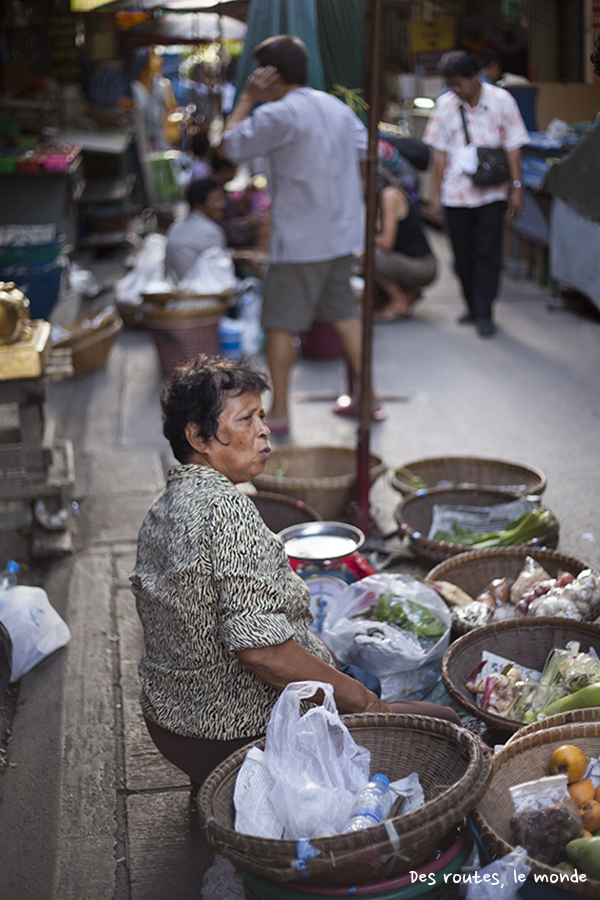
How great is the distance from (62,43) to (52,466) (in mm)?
10402

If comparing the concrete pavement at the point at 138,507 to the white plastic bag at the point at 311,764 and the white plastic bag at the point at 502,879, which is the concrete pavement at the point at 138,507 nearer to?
the white plastic bag at the point at 311,764

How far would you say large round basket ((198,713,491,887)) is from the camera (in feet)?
→ 5.13

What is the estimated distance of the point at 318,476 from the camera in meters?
4.29

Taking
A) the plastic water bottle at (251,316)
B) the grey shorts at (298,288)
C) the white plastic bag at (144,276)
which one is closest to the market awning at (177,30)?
the white plastic bag at (144,276)

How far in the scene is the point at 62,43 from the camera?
12.4 m

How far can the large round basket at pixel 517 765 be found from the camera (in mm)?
1843

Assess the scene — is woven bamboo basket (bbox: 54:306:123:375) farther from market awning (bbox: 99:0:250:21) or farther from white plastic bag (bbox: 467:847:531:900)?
white plastic bag (bbox: 467:847:531:900)

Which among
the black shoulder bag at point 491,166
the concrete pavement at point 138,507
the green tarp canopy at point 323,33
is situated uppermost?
the green tarp canopy at point 323,33

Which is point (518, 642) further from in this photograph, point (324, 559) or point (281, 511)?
point (281, 511)

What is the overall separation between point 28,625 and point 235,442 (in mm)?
1352

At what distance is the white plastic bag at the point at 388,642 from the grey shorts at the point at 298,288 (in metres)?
2.35

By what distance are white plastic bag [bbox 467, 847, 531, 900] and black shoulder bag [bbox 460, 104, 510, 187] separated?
19.0 feet

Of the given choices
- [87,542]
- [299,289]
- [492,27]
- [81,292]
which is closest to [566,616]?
[87,542]

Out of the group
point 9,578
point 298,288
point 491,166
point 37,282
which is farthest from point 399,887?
point 491,166
